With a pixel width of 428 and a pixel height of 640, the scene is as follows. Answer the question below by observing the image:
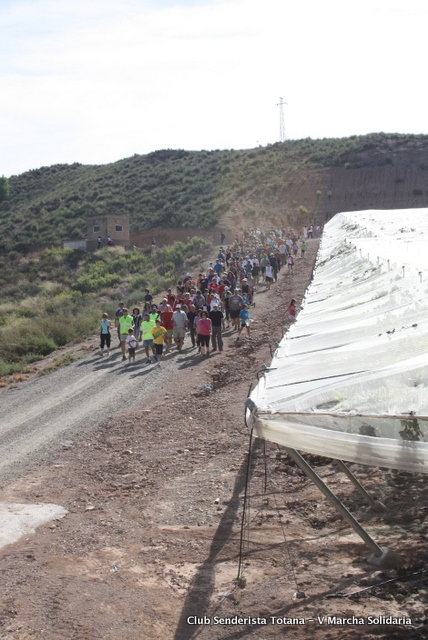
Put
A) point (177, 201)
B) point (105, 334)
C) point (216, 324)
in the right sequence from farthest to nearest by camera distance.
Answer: point (177, 201), point (105, 334), point (216, 324)

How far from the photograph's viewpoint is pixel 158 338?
57.3ft

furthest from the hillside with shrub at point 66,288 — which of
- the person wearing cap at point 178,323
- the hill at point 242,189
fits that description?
the hill at point 242,189

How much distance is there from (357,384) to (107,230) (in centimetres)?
5103

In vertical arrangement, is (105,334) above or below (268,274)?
below

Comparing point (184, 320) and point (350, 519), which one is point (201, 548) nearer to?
point (350, 519)

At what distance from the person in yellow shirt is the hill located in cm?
4305

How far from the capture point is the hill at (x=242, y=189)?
64062 mm

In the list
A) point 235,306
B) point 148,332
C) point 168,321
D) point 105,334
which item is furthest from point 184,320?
point 105,334

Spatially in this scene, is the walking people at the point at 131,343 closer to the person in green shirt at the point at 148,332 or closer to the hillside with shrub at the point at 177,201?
the person in green shirt at the point at 148,332

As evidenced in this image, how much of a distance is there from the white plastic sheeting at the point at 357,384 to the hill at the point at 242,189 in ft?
169

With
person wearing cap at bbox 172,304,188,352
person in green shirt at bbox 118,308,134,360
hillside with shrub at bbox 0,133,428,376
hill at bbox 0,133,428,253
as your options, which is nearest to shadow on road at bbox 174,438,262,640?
person wearing cap at bbox 172,304,188,352

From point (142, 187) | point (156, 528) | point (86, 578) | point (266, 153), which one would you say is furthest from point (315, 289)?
point (266, 153)

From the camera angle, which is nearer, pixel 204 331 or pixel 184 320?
pixel 204 331

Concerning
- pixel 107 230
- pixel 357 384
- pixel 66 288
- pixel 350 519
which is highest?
pixel 107 230
